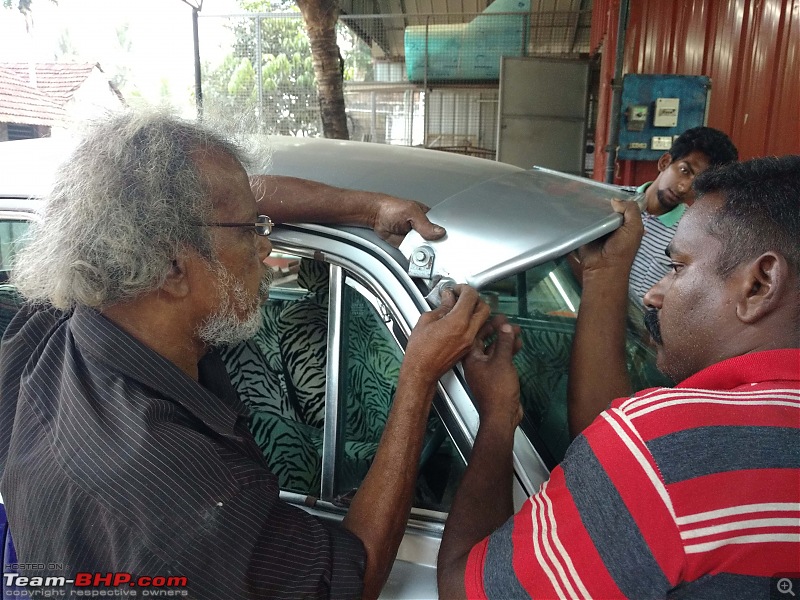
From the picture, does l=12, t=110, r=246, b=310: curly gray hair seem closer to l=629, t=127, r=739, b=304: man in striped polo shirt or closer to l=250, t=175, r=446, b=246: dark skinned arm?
l=250, t=175, r=446, b=246: dark skinned arm

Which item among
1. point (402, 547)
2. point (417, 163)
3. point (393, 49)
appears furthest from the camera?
point (393, 49)

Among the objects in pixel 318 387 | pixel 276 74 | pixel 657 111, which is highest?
pixel 276 74

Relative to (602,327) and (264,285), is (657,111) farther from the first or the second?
(264,285)

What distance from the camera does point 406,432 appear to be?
3.99ft

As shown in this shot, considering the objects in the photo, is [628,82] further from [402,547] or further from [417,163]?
[402,547]

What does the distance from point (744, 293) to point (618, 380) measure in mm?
493

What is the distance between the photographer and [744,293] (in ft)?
3.20

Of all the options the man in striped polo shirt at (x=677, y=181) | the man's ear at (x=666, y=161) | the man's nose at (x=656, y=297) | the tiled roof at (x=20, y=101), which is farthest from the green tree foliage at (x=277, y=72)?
the man's nose at (x=656, y=297)

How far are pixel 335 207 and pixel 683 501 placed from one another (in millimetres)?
1029

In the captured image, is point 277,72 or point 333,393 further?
point 277,72

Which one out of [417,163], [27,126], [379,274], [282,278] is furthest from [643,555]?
[27,126]

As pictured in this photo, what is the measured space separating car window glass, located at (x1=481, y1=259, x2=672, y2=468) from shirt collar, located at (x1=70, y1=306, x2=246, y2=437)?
2.20 ft

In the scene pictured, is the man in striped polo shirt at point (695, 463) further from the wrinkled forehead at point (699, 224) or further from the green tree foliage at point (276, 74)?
the green tree foliage at point (276, 74)

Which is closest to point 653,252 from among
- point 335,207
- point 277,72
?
point 335,207
